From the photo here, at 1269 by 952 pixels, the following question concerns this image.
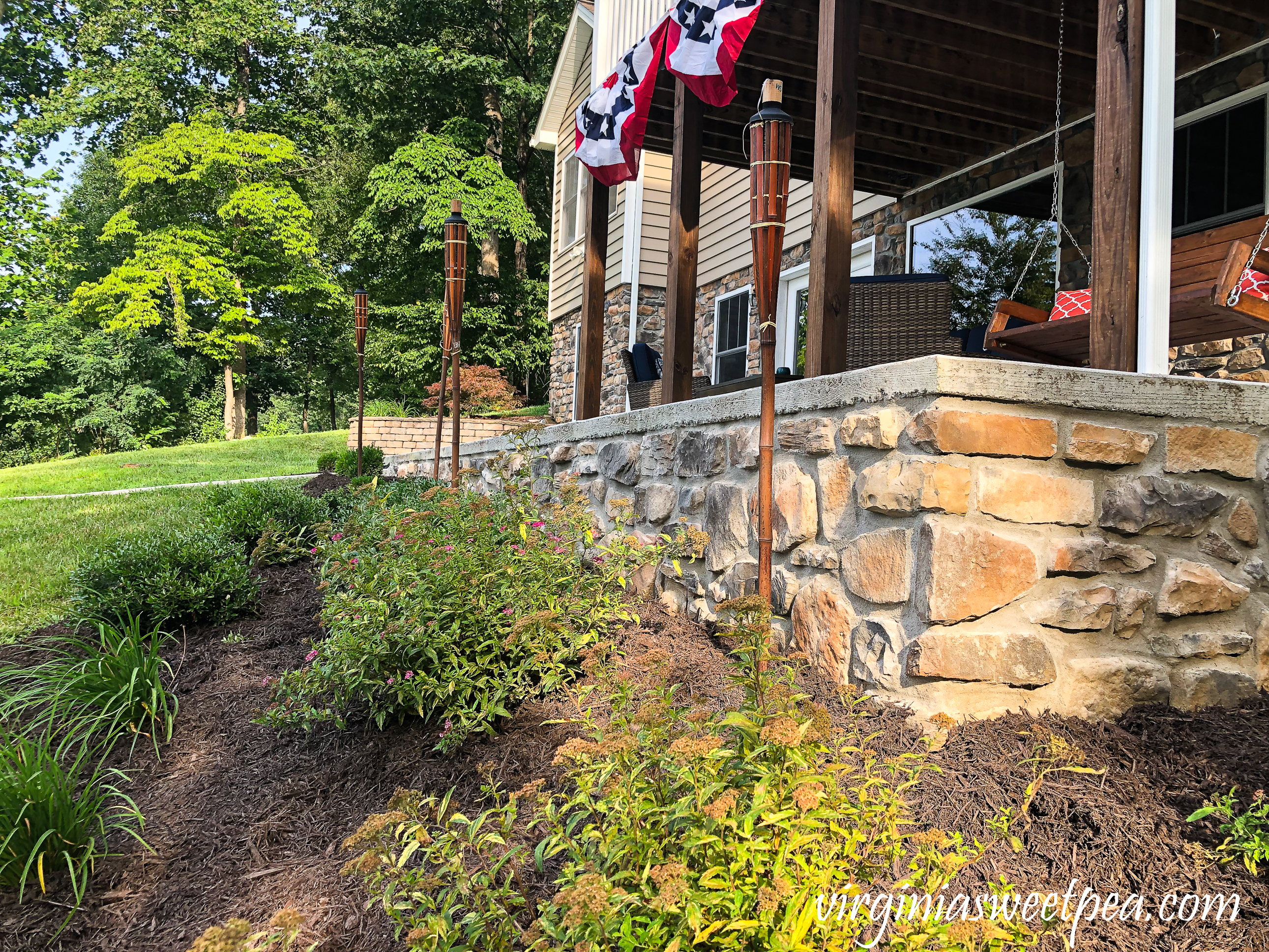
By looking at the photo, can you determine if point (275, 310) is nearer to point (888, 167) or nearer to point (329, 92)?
point (329, 92)

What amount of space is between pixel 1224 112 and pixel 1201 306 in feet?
6.81

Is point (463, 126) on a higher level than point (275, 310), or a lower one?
higher

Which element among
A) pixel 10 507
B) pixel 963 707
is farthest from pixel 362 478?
pixel 963 707

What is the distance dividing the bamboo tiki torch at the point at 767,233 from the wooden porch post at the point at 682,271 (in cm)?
132

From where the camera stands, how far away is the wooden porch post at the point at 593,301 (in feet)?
17.8

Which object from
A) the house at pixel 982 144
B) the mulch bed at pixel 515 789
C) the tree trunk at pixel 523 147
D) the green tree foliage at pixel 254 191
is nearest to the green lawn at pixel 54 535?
the mulch bed at pixel 515 789

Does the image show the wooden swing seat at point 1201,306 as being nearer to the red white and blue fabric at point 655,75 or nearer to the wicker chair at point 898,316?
the wicker chair at point 898,316

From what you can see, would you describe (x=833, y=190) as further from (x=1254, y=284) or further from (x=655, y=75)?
(x=655, y=75)

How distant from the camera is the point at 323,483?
9.67 m

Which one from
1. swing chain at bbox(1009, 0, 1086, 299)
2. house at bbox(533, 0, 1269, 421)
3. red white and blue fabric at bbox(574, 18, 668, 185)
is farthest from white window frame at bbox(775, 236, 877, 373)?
red white and blue fabric at bbox(574, 18, 668, 185)

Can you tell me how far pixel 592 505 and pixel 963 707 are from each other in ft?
8.59

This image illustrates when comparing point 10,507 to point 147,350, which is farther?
point 147,350

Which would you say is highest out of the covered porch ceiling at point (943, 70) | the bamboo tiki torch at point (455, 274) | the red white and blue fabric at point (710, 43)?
the covered porch ceiling at point (943, 70)

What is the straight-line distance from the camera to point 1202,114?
188 inches
